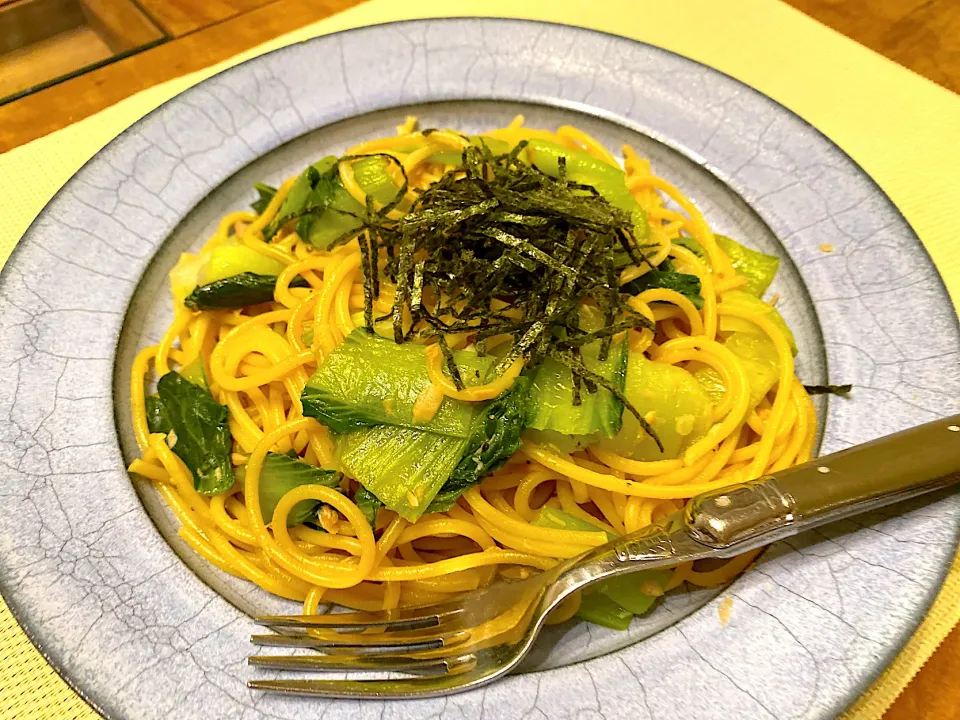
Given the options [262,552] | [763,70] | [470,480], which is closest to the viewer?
[470,480]

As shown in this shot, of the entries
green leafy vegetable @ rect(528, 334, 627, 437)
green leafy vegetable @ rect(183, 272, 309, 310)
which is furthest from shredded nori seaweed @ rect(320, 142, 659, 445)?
green leafy vegetable @ rect(183, 272, 309, 310)

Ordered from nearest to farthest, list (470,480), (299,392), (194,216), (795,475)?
1. (795,475)
2. (470,480)
3. (299,392)
4. (194,216)

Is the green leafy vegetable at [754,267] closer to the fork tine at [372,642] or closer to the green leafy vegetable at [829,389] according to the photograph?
the green leafy vegetable at [829,389]

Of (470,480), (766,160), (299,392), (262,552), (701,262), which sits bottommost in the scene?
(262,552)

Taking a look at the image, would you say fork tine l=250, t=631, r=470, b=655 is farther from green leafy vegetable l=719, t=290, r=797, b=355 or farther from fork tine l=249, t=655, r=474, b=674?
green leafy vegetable l=719, t=290, r=797, b=355

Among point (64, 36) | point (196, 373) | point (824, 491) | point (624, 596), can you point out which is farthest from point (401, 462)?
point (64, 36)

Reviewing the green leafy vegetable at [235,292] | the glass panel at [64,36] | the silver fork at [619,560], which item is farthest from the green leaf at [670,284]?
the glass panel at [64,36]

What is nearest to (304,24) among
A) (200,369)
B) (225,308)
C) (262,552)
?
(225,308)

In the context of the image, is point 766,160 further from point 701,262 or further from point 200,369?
point 200,369
